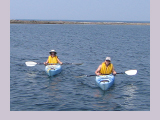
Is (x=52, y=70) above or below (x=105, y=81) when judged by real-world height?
above

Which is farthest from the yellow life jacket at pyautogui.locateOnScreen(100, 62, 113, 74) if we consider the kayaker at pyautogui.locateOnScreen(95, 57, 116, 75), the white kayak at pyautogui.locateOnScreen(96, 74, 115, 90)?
the white kayak at pyautogui.locateOnScreen(96, 74, 115, 90)

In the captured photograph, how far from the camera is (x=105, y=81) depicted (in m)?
16.5

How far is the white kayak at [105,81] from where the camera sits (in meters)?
16.4

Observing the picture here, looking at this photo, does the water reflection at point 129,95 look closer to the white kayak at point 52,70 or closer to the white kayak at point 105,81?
the white kayak at point 105,81

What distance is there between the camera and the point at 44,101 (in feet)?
A: 48.3

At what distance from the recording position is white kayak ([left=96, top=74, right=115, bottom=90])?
16.4 meters

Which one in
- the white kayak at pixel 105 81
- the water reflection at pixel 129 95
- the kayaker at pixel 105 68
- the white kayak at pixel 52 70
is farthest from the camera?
the white kayak at pixel 52 70

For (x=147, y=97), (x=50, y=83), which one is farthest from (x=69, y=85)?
(x=147, y=97)

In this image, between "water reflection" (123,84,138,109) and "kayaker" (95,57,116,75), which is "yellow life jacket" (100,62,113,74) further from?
"water reflection" (123,84,138,109)

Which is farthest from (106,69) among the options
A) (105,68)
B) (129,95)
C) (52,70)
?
(52,70)

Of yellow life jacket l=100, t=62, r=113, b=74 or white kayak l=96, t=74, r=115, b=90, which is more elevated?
yellow life jacket l=100, t=62, r=113, b=74

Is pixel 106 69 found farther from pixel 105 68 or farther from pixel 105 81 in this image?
pixel 105 81

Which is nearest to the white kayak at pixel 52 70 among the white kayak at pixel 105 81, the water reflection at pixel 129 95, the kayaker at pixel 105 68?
the kayaker at pixel 105 68

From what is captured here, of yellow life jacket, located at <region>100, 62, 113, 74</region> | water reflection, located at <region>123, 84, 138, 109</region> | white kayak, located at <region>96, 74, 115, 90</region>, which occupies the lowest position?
water reflection, located at <region>123, 84, 138, 109</region>
